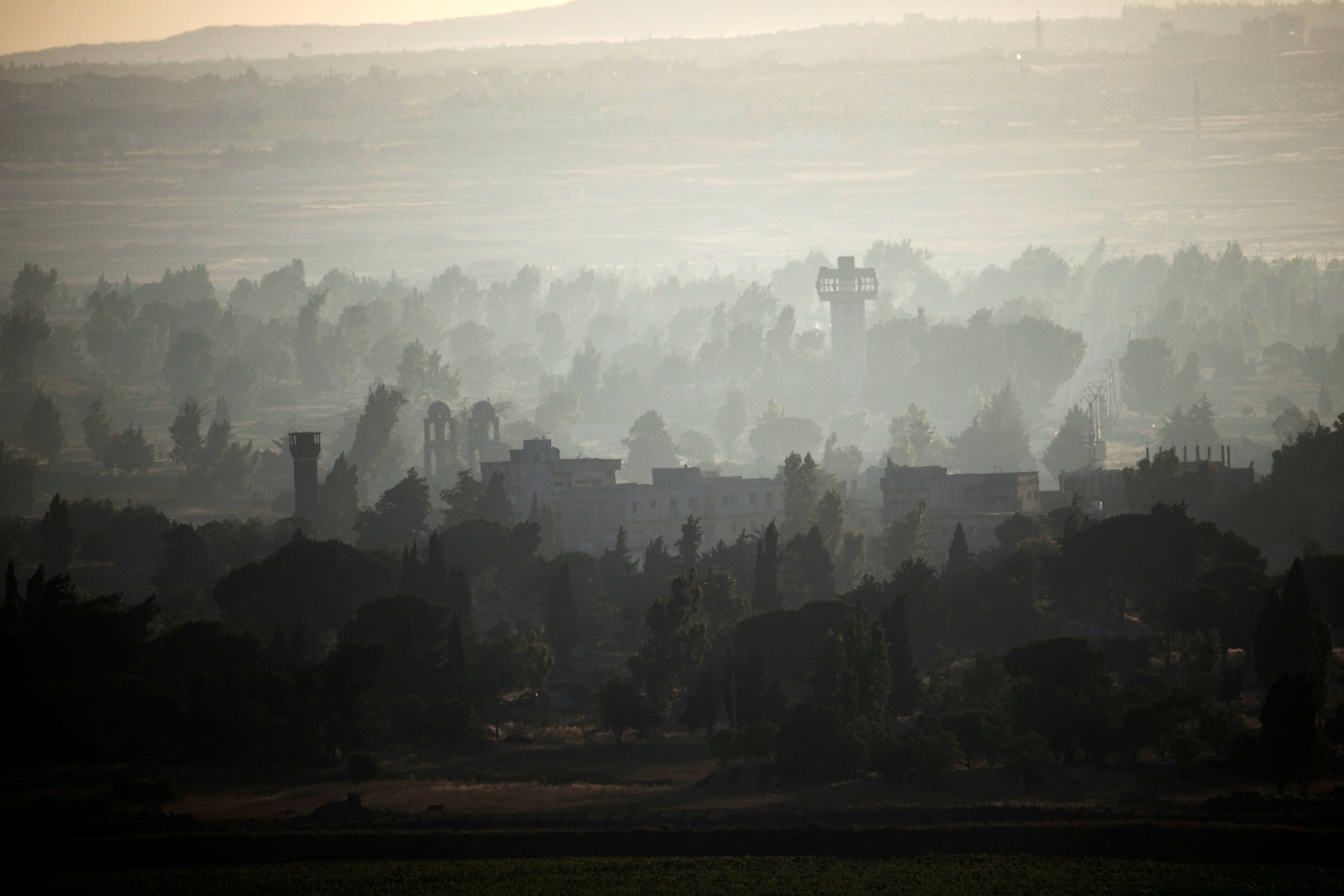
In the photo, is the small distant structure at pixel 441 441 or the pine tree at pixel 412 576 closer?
the pine tree at pixel 412 576

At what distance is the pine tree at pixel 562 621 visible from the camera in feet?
287

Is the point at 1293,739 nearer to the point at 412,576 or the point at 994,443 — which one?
the point at 412,576

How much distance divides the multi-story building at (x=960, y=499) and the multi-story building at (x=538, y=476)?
56.5 ft

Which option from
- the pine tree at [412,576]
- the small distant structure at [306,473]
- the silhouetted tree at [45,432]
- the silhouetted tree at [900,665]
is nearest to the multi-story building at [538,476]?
the small distant structure at [306,473]

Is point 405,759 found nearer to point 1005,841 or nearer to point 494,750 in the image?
point 494,750

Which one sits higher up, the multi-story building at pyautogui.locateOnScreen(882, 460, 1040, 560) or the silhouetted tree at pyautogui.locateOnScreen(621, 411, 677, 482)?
the silhouetted tree at pyautogui.locateOnScreen(621, 411, 677, 482)

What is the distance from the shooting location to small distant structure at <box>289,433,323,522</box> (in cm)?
12556

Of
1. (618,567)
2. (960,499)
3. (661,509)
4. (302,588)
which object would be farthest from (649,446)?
(302,588)

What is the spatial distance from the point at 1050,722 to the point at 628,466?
10770 cm

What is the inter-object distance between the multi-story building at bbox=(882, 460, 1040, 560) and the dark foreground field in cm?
5916

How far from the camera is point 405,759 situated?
6838 cm

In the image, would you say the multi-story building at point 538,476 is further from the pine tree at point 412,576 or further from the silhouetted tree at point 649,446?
the silhouetted tree at point 649,446

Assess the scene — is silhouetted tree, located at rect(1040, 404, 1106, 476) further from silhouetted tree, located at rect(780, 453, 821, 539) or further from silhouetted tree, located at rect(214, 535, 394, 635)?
silhouetted tree, located at rect(214, 535, 394, 635)

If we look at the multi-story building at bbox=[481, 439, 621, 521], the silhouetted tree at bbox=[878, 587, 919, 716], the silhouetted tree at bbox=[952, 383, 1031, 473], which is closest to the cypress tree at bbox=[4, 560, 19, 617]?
the silhouetted tree at bbox=[878, 587, 919, 716]
